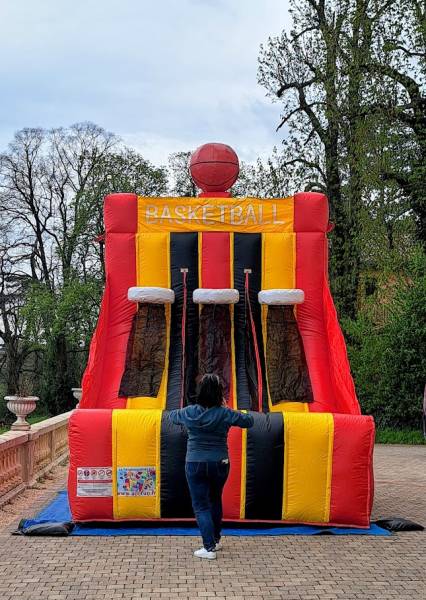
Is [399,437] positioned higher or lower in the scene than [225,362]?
lower

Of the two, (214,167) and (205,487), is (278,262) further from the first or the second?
(205,487)

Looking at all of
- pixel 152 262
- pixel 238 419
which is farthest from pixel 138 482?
pixel 152 262

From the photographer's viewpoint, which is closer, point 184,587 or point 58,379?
point 184,587

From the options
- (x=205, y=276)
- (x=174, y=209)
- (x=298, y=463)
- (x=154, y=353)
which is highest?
(x=174, y=209)

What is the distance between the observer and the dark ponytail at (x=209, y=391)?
6336mm

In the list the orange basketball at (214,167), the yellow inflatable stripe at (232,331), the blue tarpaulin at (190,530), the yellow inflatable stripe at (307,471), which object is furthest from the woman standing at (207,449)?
the orange basketball at (214,167)

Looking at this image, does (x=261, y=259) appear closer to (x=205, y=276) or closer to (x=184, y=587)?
(x=205, y=276)

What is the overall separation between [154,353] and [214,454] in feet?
8.15

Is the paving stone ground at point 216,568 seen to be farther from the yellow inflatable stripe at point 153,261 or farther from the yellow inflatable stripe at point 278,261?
the yellow inflatable stripe at point 278,261

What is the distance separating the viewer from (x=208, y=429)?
20.8 feet

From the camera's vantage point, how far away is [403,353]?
1988 centimetres

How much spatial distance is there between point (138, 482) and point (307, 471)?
1584 mm

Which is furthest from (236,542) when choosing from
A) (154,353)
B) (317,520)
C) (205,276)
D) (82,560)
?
(205,276)

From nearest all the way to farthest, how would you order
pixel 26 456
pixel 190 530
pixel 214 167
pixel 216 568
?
pixel 216 568 → pixel 190 530 → pixel 214 167 → pixel 26 456
